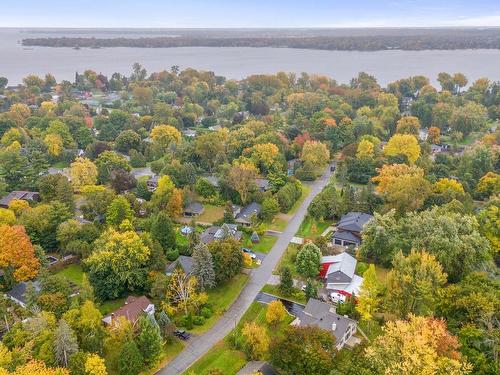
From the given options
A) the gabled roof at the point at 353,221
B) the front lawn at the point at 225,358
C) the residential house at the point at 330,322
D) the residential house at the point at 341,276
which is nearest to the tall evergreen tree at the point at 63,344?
the front lawn at the point at 225,358

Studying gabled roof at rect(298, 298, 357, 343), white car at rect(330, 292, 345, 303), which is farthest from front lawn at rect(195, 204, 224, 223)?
gabled roof at rect(298, 298, 357, 343)

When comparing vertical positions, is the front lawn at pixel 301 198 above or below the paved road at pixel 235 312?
above

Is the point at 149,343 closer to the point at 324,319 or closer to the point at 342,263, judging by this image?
the point at 324,319

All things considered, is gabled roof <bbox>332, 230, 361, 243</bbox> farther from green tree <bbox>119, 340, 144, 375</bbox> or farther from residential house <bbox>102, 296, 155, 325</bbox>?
green tree <bbox>119, 340, 144, 375</bbox>

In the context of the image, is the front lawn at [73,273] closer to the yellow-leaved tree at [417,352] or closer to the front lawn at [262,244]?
the front lawn at [262,244]

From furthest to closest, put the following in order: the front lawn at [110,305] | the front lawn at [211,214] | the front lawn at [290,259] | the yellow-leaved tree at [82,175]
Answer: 1. the yellow-leaved tree at [82,175]
2. the front lawn at [211,214]
3. the front lawn at [290,259]
4. the front lawn at [110,305]

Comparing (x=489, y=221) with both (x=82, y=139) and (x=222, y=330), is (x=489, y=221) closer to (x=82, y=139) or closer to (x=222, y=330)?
(x=222, y=330)

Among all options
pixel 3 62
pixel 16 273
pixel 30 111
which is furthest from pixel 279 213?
pixel 3 62
